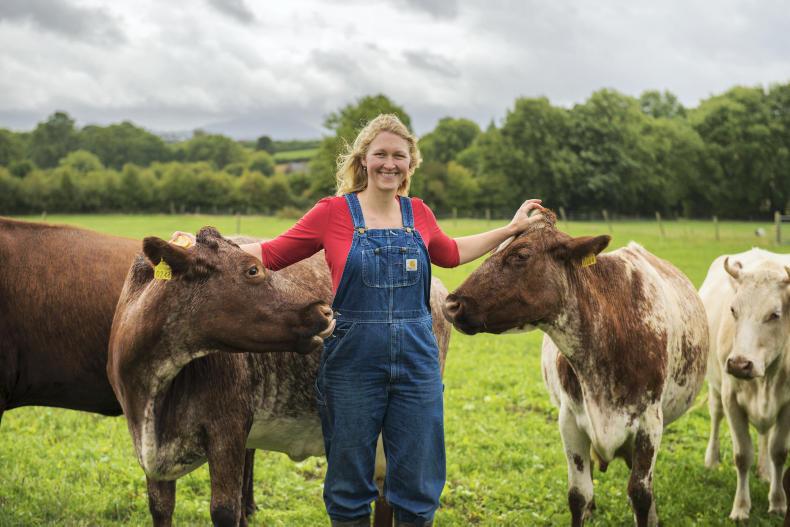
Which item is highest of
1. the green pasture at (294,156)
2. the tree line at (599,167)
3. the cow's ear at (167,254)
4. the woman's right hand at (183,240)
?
the green pasture at (294,156)

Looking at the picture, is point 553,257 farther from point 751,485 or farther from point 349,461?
point 751,485

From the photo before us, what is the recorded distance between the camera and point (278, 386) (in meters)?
4.15

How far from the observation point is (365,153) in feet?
12.9

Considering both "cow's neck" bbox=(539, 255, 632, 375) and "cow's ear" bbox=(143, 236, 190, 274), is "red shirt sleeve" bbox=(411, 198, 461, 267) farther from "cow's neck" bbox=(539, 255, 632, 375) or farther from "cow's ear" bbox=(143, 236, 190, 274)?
"cow's ear" bbox=(143, 236, 190, 274)

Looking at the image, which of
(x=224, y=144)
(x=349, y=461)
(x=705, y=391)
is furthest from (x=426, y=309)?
(x=224, y=144)

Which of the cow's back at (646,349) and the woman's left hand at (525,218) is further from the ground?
the woman's left hand at (525,218)

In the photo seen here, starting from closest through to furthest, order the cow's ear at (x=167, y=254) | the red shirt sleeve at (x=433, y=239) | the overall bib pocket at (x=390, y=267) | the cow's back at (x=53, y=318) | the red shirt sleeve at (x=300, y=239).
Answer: the cow's ear at (x=167, y=254) → the overall bib pocket at (x=390, y=267) → the red shirt sleeve at (x=300, y=239) → the red shirt sleeve at (x=433, y=239) → the cow's back at (x=53, y=318)

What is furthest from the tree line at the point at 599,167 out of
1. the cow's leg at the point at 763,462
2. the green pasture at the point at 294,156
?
the green pasture at the point at 294,156

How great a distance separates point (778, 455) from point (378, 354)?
170 inches

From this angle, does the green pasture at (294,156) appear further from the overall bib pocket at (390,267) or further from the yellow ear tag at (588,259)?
the overall bib pocket at (390,267)

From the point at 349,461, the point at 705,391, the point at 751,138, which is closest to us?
the point at 349,461

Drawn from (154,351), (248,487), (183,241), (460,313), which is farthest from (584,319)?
(248,487)

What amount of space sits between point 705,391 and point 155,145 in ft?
517

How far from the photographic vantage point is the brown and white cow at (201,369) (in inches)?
138
